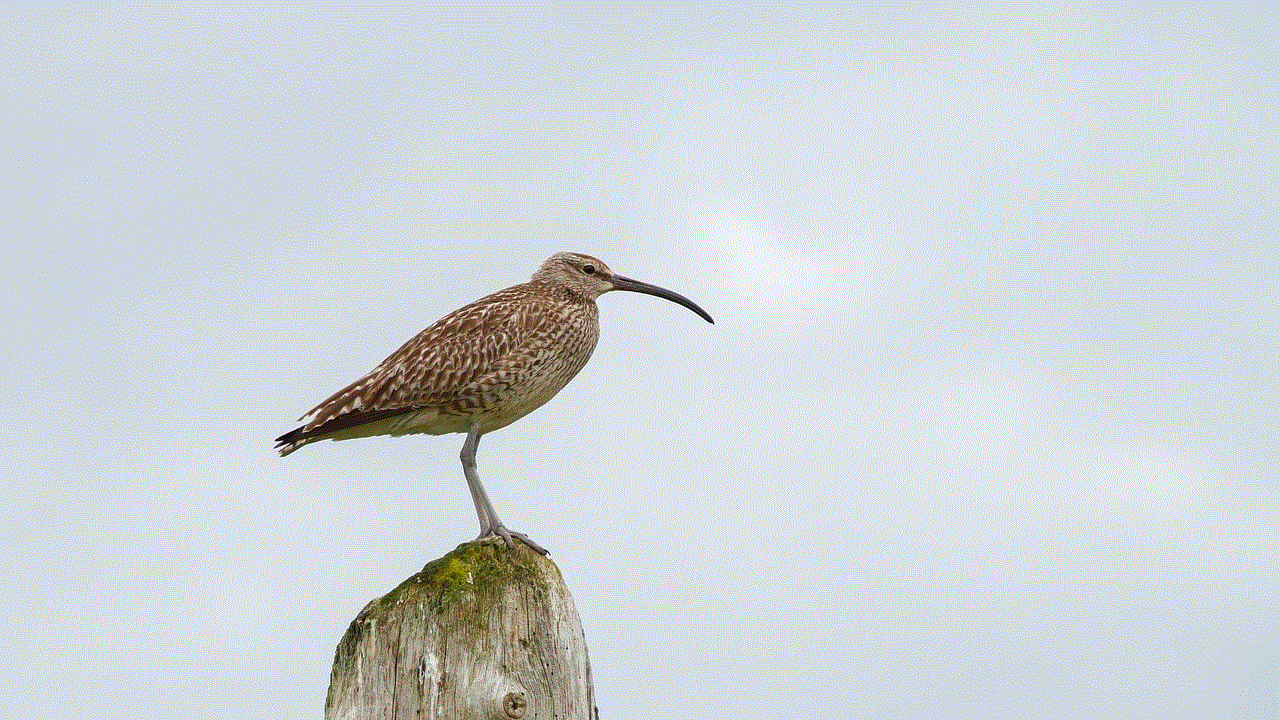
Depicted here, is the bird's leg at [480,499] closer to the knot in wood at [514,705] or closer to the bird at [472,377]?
the bird at [472,377]

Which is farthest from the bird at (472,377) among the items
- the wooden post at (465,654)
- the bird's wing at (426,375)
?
the wooden post at (465,654)

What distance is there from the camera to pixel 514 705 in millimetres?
6742

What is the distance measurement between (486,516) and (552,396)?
189cm

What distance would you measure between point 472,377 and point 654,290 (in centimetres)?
279

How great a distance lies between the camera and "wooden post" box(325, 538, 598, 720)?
673 centimetres

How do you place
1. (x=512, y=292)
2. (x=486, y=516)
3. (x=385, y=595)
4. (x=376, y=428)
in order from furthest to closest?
(x=512, y=292) < (x=376, y=428) < (x=486, y=516) < (x=385, y=595)

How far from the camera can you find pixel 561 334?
13625 millimetres

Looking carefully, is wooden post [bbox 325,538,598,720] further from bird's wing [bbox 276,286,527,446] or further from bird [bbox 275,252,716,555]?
bird's wing [bbox 276,286,527,446]

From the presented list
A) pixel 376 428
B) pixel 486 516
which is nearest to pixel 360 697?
pixel 486 516

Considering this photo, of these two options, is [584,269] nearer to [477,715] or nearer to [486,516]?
[486,516]

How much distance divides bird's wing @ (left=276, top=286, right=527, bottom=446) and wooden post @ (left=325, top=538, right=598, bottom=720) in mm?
5496

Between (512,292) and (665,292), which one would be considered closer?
(512,292)

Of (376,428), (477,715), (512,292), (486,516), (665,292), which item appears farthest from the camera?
(665,292)

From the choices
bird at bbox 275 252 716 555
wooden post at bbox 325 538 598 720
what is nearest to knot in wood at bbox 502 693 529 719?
wooden post at bbox 325 538 598 720
